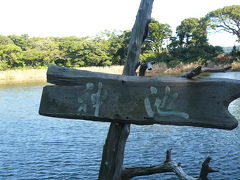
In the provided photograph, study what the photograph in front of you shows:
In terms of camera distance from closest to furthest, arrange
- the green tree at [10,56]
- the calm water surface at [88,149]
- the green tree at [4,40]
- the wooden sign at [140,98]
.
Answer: the wooden sign at [140,98], the calm water surface at [88,149], the green tree at [10,56], the green tree at [4,40]

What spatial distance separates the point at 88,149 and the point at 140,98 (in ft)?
15.7

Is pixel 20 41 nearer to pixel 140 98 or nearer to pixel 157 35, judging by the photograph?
pixel 157 35

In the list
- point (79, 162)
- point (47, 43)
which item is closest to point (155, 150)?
point (79, 162)

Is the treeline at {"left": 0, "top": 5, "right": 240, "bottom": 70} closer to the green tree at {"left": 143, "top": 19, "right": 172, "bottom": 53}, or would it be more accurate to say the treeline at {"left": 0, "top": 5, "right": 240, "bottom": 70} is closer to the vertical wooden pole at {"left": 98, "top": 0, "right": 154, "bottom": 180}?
the green tree at {"left": 143, "top": 19, "right": 172, "bottom": 53}

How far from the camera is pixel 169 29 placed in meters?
30.4

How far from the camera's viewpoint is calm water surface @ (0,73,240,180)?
216 inches

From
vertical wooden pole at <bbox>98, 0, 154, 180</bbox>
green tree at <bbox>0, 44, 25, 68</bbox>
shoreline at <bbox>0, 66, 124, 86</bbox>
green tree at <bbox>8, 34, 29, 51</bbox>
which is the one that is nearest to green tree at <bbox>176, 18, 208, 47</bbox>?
shoreline at <bbox>0, 66, 124, 86</bbox>

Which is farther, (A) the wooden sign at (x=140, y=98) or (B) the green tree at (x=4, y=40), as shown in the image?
(B) the green tree at (x=4, y=40)

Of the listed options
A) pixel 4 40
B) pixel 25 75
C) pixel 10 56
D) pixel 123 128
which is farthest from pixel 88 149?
pixel 4 40

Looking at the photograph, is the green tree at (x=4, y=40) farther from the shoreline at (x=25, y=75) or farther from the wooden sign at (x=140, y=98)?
the wooden sign at (x=140, y=98)

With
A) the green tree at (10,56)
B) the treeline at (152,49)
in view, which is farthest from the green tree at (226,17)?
the green tree at (10,56)

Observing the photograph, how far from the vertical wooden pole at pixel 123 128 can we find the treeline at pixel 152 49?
24.0 m

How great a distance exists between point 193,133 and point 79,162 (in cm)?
322

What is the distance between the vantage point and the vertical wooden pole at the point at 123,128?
2.76 metres
